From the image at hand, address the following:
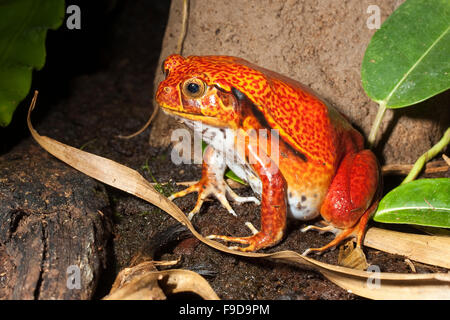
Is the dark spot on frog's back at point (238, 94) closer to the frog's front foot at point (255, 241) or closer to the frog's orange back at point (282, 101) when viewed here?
the frog's orange back at point (282, 101)

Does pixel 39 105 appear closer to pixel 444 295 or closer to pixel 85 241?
pixel 85 241

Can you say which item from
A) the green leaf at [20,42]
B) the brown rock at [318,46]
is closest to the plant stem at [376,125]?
the brown rock at [318,46]

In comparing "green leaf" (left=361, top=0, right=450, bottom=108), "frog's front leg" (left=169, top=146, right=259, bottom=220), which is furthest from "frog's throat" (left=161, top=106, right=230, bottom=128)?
"green leaf" (left=361, top=0, right=450, bottom=108)

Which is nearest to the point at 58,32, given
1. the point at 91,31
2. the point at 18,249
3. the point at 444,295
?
A: the point at 91,31

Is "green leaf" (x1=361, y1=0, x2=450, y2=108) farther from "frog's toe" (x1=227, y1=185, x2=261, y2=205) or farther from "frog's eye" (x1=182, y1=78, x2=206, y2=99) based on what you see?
"frog's eye" (x1=182, y1=78, x2=206, y2=99)

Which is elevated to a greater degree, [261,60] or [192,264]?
[261,60]
